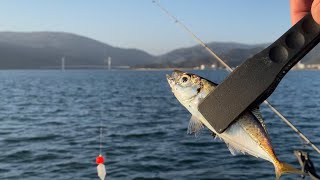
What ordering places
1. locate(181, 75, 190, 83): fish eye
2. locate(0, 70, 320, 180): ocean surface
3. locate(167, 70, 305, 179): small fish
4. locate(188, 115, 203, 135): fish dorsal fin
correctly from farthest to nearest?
1. locate(0, 70, 320, 180): ocean surface
2. locate(181, 75, 190, 83): fish eye
3. locate(188, 115, 203, 135): fish dorsal fin
4. locate(167, 70, 305, 179): small fish

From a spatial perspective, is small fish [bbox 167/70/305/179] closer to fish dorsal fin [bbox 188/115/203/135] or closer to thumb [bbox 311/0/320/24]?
fish dorsal fin [bbox 188/115/203/135]

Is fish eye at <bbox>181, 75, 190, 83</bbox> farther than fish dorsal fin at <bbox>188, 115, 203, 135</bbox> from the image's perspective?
Yes

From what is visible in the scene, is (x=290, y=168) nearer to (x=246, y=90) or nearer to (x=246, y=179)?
(x=246, y=90)

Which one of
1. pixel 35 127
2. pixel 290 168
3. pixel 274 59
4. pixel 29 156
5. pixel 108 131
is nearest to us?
pixel 274 59

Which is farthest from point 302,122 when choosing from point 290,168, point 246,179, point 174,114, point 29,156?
point 290,168

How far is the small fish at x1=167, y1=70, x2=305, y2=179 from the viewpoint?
2709 mm

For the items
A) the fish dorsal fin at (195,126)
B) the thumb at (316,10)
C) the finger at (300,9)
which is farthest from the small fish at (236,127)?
the finger at (300,9)

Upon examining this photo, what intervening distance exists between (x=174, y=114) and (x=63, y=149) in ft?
81.6

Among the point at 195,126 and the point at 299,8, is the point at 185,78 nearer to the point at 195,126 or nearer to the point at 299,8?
the point at 195,126

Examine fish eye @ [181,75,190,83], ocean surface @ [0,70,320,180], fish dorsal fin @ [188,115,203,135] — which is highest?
fish eye @ [181,75,190,83]

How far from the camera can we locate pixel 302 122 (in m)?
42.4

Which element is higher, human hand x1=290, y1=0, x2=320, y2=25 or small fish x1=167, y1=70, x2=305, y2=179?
human hand x1=290, y1=0, x2=320, y2=25

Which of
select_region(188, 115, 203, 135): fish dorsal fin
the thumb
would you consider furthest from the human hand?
select_region(188, 115, 203, 135): fish dorsal fin

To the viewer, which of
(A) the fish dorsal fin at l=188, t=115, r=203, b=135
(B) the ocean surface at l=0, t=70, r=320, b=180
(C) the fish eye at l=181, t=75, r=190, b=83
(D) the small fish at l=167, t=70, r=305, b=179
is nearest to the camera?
(D) the small fish at l=167, t=70, r=305, b=179
